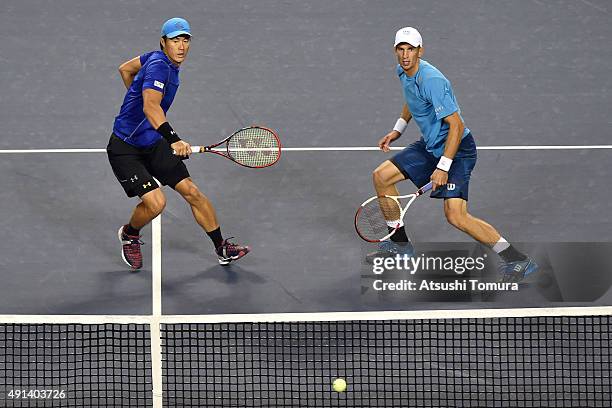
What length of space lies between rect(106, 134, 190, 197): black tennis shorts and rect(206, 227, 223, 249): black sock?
444mm

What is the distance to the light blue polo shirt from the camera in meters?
7.91

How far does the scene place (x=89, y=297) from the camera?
8273 mm

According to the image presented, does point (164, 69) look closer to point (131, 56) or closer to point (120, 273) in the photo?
point (120, 273)

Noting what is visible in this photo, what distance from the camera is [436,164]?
330 inches

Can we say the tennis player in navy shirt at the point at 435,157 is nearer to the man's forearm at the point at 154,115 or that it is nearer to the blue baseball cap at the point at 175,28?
the blue baseball cap at the point at 175,28

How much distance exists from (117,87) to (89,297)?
9.17ft

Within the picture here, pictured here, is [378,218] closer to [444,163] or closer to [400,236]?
[400,236]

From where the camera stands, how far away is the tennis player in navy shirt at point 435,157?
312 inches

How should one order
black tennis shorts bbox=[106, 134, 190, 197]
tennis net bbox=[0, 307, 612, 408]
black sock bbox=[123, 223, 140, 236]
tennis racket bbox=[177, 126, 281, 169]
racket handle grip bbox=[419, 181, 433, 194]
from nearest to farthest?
1. tennis net bbox=[0, 307, 612, 408]
2. racket handle grip bbox=[419, 181, 433, 194]
3. black tennis shorts bbox=[106, 134, 190, 197]
4. black sock bbox=[123, 223, 140, 236]
5. tennis racket bbox=[177, 126, 281, 169]

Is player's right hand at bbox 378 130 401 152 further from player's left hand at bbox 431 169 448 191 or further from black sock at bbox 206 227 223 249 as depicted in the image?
black sock at bbox 206 227 223 249

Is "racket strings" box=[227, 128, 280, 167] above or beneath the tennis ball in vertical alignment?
above

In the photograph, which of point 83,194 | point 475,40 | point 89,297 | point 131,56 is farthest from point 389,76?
point 89,297

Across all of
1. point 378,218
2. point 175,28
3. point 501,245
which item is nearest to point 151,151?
point 175,28

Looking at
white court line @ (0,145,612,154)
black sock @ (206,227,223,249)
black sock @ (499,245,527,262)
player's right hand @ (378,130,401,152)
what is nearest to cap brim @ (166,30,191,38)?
black sock @ (206,227,223,249)
